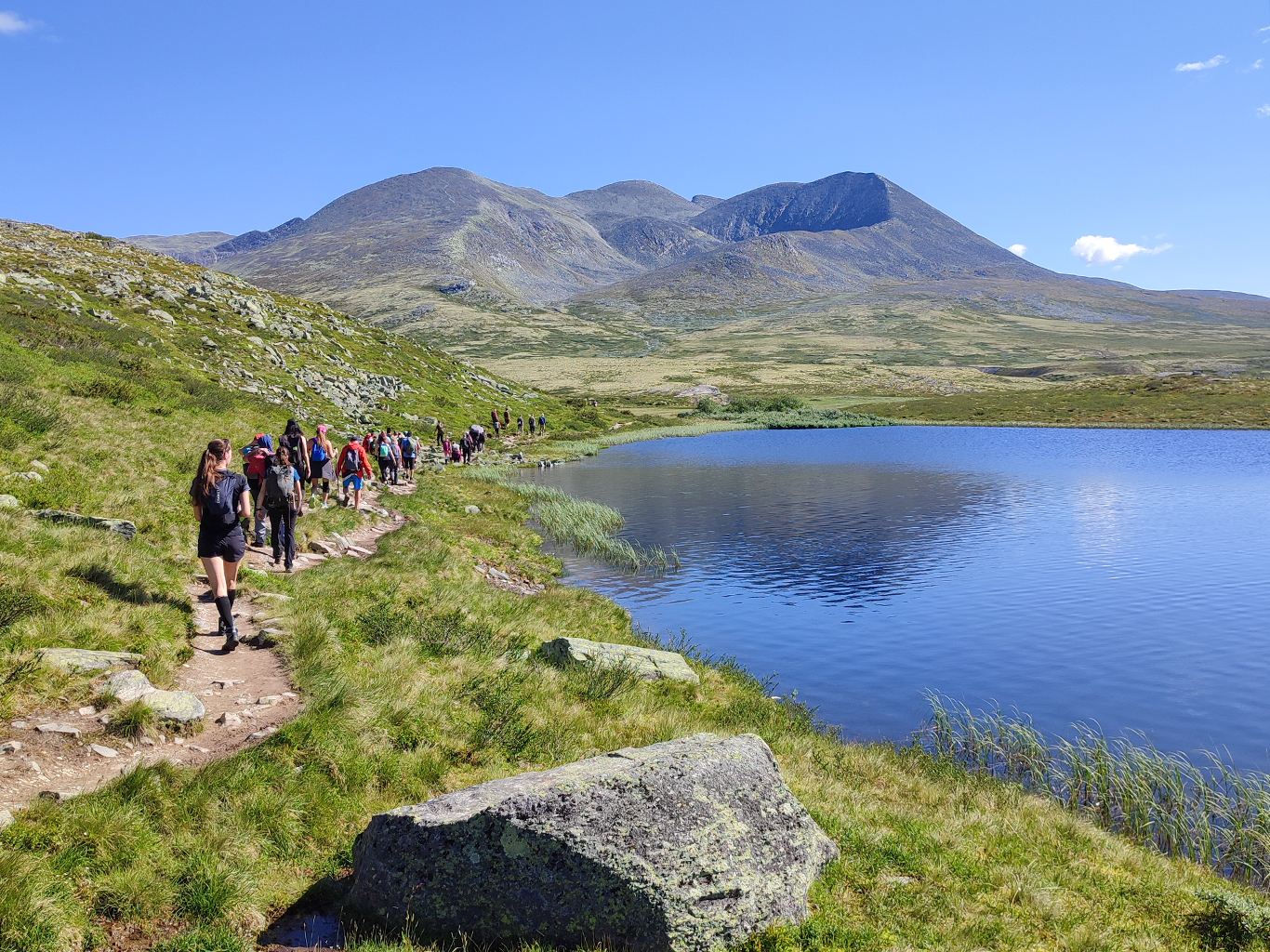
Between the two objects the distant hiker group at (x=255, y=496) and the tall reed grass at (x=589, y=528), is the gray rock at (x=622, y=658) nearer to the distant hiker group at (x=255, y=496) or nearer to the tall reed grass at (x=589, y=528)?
the distant hiker group at (x=255, y=496)

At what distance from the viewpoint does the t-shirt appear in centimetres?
1276

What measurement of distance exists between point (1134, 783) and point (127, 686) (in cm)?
1594

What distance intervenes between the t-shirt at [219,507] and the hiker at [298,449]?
28.4 ft

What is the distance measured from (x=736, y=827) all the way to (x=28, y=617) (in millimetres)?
10106

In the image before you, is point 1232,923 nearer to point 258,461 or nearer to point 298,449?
point 258,461

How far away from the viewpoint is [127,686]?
31.1 feet

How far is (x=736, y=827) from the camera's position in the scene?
7.14 m

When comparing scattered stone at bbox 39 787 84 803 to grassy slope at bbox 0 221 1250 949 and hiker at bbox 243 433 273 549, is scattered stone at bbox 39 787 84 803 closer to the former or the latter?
grassy slope at bbox 0 221 1250 949

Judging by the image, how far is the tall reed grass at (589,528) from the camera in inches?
1268

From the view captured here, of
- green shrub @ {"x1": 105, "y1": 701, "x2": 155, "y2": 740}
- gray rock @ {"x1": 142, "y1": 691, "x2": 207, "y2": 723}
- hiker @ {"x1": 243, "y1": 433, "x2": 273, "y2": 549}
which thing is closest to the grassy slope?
green shrub @ {"x1": 105, "y1": 701, "x2": 155, "y2": 740}

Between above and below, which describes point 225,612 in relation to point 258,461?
below

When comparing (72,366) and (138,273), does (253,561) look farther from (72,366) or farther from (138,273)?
(138,273)

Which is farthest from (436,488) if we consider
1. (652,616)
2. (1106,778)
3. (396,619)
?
(1106,778)

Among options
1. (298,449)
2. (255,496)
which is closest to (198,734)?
(255,496)
